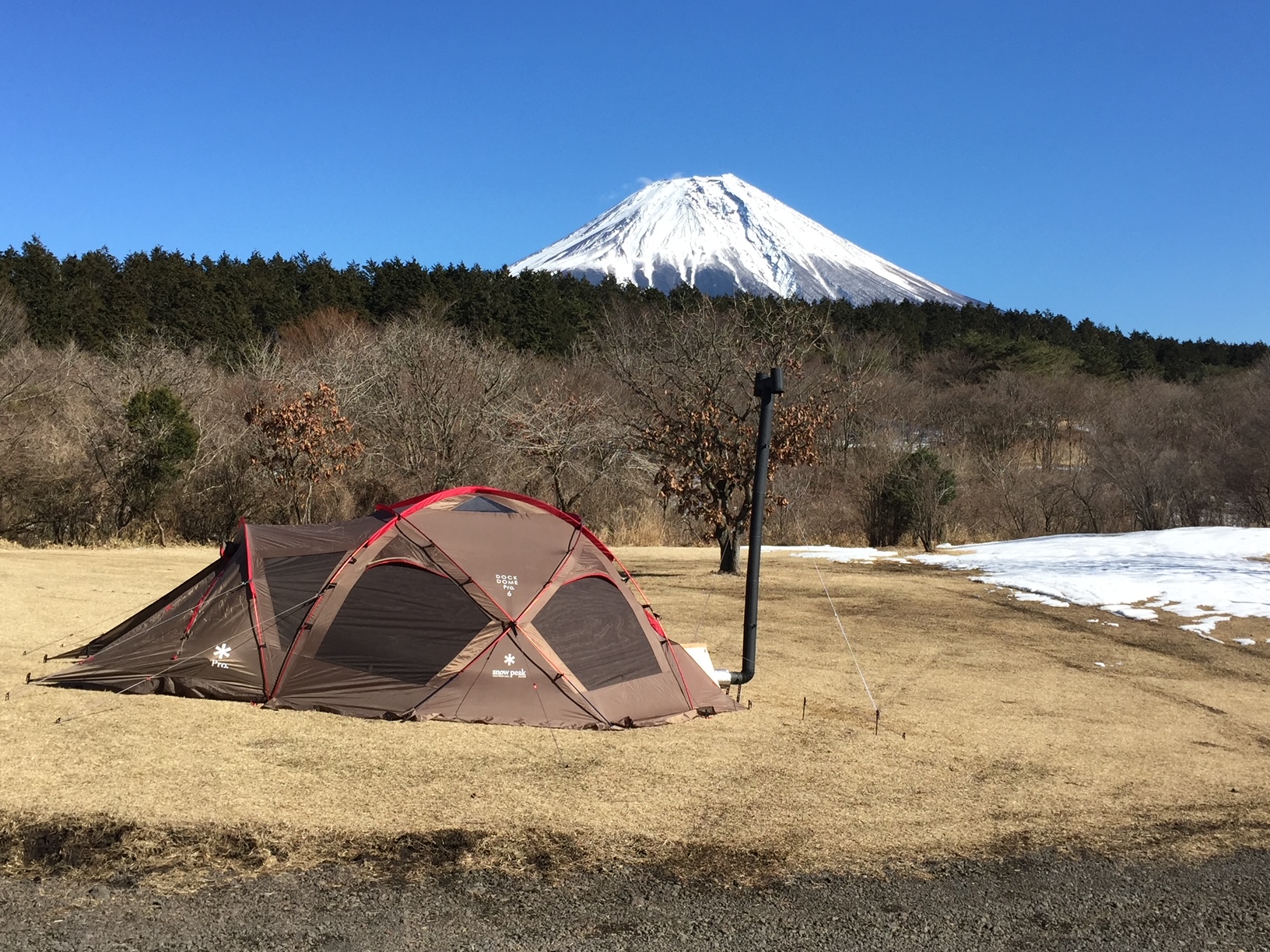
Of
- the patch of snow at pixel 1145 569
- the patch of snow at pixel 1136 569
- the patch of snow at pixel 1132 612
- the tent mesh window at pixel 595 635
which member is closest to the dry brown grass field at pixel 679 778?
the tent mesh window at pixel 595 635

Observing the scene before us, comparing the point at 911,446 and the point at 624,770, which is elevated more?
the point at 911,446

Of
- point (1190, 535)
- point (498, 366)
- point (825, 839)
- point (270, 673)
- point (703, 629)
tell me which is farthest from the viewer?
point (498, 366)

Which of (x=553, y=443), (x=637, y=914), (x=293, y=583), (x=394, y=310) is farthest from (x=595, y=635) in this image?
(x=394, y=310)

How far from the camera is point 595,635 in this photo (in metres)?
7.55

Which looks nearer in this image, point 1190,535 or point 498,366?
point 1190,535

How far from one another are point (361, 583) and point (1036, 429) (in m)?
45.4

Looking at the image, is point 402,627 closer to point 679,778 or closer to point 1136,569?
point 679,778

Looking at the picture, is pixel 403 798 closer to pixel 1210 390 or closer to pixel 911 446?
pixel 911 446

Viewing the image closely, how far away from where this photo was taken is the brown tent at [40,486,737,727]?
7105 mm

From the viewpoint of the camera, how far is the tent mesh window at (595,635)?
734 cm

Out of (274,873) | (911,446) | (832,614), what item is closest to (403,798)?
(274,873)

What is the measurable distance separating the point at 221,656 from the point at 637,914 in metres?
4.26

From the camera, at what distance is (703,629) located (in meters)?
11.6

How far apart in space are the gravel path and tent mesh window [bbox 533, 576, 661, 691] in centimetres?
274
